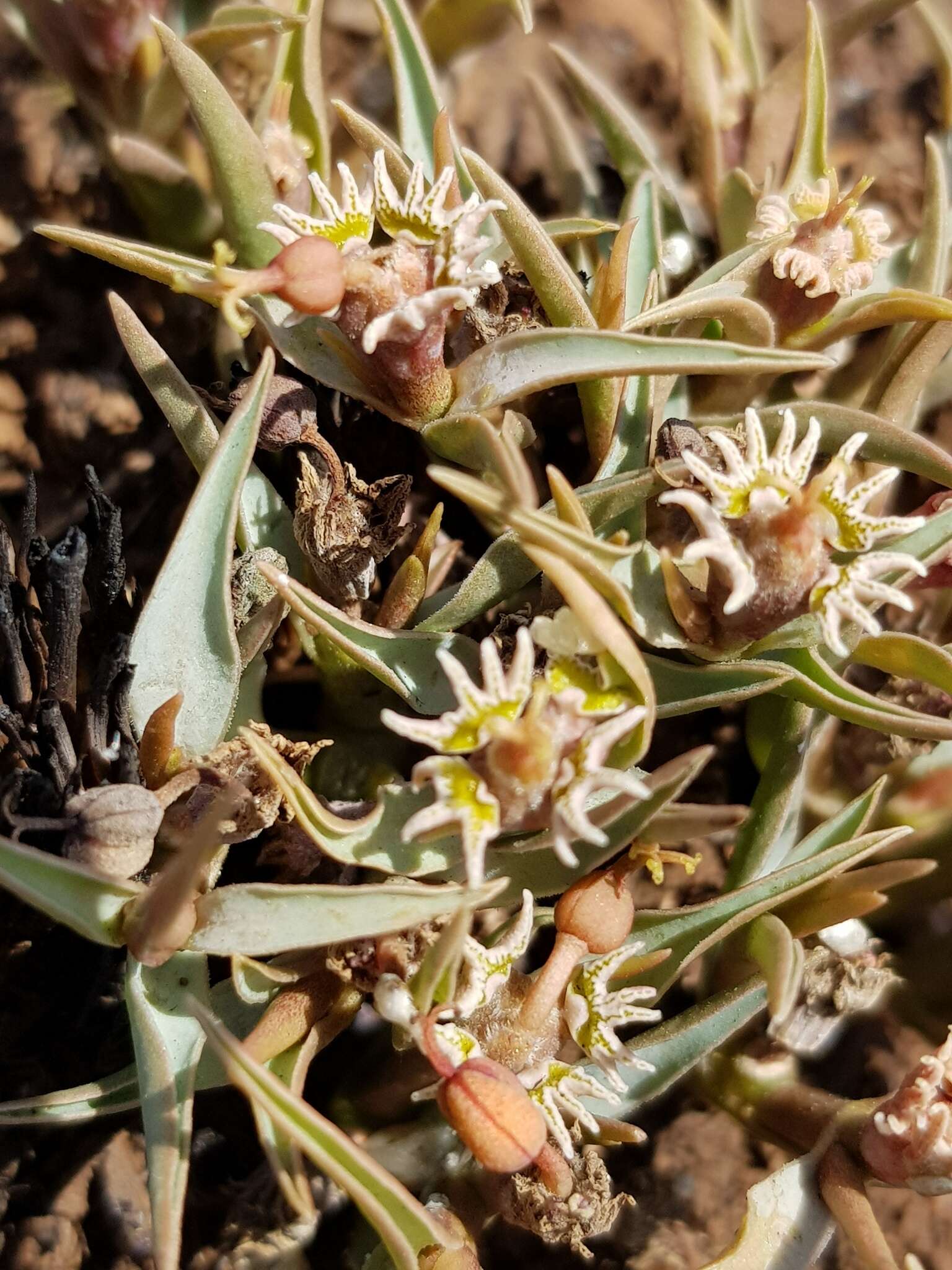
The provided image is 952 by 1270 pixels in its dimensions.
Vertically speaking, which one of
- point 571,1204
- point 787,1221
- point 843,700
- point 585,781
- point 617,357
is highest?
point 617,357

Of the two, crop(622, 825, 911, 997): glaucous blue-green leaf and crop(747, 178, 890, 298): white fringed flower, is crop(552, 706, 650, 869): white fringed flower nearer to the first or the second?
crop(622, 825, 911, 997): glaucous blue-green leaf

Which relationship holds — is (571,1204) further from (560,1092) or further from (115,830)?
(115,830)

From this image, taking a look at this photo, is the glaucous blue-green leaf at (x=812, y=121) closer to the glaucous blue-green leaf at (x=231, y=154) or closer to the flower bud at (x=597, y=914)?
the glaucous blue-green leaf at (x=231, y=154)

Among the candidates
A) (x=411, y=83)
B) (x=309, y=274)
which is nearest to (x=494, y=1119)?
(x=309, y=274)

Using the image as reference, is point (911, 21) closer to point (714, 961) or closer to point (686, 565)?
point (686, 565)

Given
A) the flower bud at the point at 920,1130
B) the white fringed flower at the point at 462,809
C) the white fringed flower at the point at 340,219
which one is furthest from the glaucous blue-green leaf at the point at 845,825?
the white fringed flower at the point at 340,219

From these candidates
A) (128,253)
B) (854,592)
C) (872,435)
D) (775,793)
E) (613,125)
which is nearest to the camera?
(854,592)

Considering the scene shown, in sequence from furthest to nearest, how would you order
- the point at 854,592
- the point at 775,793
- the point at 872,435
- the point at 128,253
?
the point at 775,793 → the point at 872,435 → the point at 128,253 → the point at 854,592
